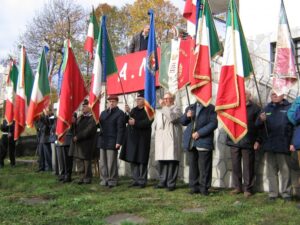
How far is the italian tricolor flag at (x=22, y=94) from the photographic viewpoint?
12297 mm

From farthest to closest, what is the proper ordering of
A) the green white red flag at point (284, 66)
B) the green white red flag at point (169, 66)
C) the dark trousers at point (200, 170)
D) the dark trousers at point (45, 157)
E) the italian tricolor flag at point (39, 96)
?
1. the dark trousers at point (45, 157)
2. the italian tricolor flag at point (39, 96)
3. the green white red flag at point (169, 66)
4. the dark trousers at point (200, 170)
5. the green white red flag at point (284, 66)

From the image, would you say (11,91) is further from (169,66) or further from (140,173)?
(140,173)

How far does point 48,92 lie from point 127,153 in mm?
3460

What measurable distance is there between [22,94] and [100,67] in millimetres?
3985

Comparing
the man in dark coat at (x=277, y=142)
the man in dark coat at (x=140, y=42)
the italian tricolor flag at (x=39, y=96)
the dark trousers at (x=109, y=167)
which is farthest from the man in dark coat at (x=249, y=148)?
the italian tricolor flag at (x=39, y=96)

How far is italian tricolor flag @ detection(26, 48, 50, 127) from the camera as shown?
1123 cm

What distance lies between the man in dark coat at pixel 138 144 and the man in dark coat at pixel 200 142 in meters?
1.13

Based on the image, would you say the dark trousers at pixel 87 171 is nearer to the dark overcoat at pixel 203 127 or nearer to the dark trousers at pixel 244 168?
the dark overcoat at pixel 203 127

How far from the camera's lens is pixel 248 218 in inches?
234

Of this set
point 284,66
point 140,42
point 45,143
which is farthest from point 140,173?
point 45,143

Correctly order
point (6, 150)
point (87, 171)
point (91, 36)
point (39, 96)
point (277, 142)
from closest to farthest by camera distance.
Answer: point (277, 142)
point (87, 171)
point (91, 36)
point (39, 96)
point (6, 150)

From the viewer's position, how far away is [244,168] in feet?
25.3

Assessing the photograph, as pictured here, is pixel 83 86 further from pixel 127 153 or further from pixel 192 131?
pixel 192 131

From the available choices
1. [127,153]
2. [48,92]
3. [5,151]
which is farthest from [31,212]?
[5,151]
